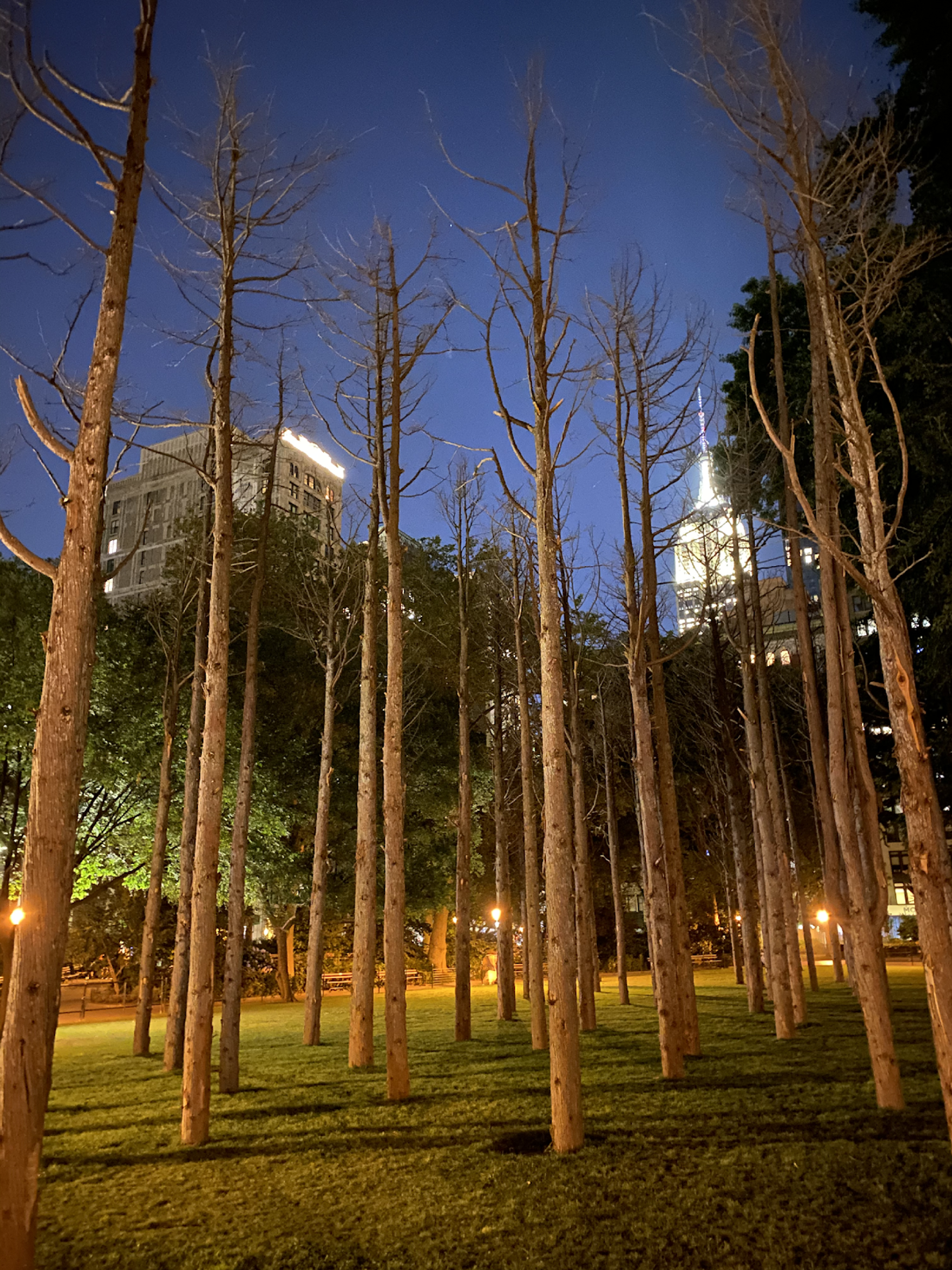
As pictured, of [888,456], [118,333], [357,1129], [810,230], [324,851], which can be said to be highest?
[888,456]

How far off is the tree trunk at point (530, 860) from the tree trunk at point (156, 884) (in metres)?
6.33

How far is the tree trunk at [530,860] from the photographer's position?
12.9 metres

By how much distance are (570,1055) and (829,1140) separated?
233 centimetres

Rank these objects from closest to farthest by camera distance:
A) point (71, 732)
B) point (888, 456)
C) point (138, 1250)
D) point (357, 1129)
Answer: point (71, 732), point (138, 1250), point (357, 1129), point (888, 456)

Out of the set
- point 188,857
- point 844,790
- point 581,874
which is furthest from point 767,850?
point 188,857

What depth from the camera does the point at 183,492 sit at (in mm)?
41500

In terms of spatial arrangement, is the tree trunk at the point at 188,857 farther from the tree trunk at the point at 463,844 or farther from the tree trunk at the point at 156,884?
the tree trunk at the point at 463,844

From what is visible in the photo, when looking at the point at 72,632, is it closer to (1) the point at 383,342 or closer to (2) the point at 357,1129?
(2) the point at 357,1129

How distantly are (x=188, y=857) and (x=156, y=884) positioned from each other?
131 centimetres

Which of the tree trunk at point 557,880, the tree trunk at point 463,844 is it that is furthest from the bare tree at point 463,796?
the tree trunk at point 557,880

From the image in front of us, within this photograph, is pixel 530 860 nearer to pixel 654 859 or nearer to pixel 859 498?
pixel 654 859

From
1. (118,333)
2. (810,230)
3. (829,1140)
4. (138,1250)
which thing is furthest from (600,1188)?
(810,230)

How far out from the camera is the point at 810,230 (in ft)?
22.7

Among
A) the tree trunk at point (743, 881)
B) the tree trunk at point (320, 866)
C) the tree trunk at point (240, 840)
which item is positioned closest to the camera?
the tree trunk at point (240, 840)
